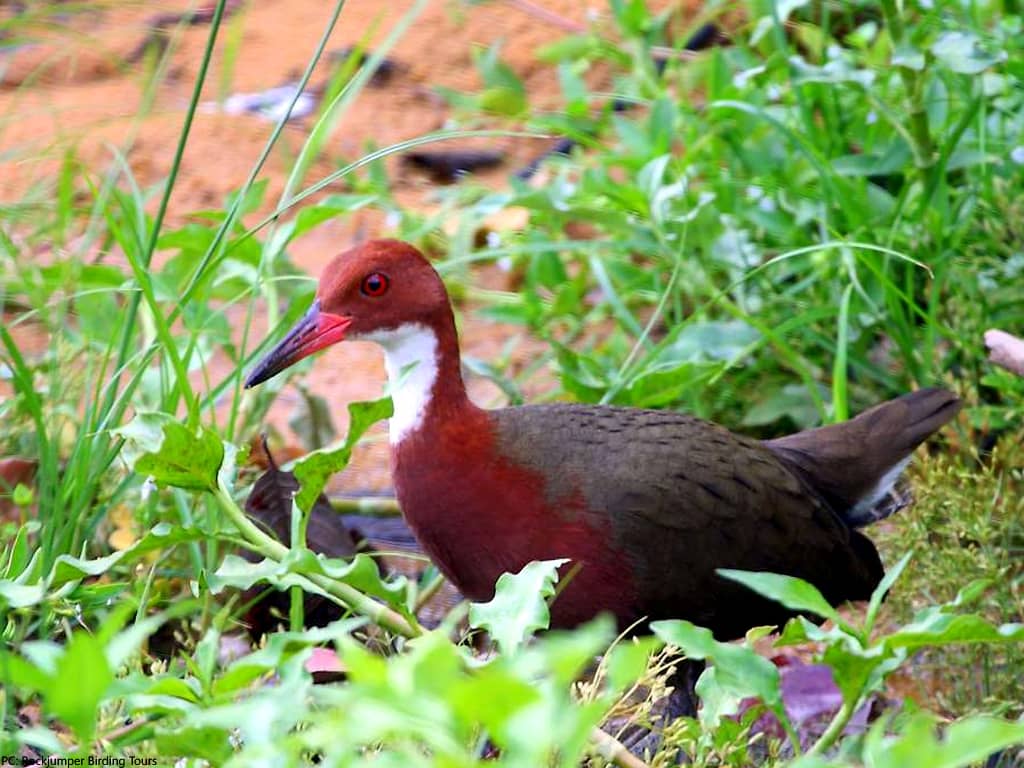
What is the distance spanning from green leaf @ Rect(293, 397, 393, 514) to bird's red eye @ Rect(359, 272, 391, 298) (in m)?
1.02

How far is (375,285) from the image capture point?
10.1 feet

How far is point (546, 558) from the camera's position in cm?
291

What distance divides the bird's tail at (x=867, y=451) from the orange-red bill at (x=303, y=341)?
915 mm

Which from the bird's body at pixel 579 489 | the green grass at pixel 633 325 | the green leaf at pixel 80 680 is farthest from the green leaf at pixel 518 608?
the bird's body at pixel 579 489

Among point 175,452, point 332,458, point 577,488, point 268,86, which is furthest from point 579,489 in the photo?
point 268,86

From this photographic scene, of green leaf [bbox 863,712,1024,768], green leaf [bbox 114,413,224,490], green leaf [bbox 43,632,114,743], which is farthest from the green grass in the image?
green leaf [bbox 863,712,1024,768]

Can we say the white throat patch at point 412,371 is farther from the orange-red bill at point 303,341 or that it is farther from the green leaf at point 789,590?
the green leaf at point 789,590

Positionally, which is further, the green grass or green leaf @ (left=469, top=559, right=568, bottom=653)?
the green grass

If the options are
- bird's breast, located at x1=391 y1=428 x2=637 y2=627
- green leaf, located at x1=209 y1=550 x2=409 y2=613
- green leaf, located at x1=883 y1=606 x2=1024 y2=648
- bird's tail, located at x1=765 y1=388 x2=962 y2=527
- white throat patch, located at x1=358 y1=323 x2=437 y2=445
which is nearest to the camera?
green leaf, located at x1=883 y1=606 x2=1024 y2=648

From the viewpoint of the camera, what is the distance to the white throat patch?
303 cm

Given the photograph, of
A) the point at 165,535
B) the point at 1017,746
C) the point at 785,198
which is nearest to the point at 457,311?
the point at 785,198

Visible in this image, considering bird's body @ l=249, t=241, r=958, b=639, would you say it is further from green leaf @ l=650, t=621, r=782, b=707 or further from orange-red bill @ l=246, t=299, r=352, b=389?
green leaf @ l=650, t=621, r=782, b=707

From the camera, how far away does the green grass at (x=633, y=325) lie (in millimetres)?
1986

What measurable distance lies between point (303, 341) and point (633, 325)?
3.65ft
